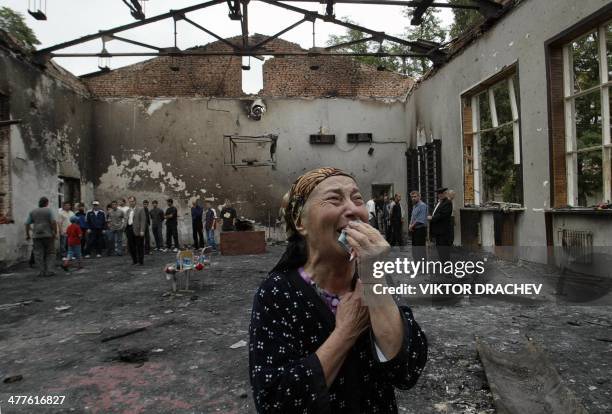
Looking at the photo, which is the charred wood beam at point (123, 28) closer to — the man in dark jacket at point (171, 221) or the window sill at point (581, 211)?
the man in dark jacket at point (171, 221)

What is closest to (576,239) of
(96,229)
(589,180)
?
(589,180)

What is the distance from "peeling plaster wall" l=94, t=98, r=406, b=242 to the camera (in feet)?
49.6

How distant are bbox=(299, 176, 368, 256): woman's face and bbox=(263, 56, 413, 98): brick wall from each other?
16.8 meters

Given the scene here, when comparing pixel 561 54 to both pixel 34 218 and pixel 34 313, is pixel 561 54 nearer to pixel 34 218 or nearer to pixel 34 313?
pixel 34 313

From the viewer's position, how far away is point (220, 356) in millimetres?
4035

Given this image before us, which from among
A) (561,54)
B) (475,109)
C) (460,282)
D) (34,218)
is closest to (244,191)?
(34,218)

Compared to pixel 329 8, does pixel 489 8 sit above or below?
below

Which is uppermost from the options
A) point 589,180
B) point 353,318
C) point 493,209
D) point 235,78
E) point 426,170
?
point 235,78

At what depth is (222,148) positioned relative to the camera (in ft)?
50.9

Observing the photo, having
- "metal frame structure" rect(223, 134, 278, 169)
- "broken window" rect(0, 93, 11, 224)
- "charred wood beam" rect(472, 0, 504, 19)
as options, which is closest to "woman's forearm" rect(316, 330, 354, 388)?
"charred wood beam" rect(472, 0, 504, 19)

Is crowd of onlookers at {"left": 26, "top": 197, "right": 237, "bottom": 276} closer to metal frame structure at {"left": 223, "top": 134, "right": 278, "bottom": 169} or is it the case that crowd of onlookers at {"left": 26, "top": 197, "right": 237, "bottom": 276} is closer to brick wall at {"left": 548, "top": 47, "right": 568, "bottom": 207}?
metal frame structure at {"left": 223, "top": 134, "right": 278, "bottom": 169}

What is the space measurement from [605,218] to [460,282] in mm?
5402

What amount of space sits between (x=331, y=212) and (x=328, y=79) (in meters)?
17.5

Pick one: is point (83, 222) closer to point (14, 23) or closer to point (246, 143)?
point (246, 143)
